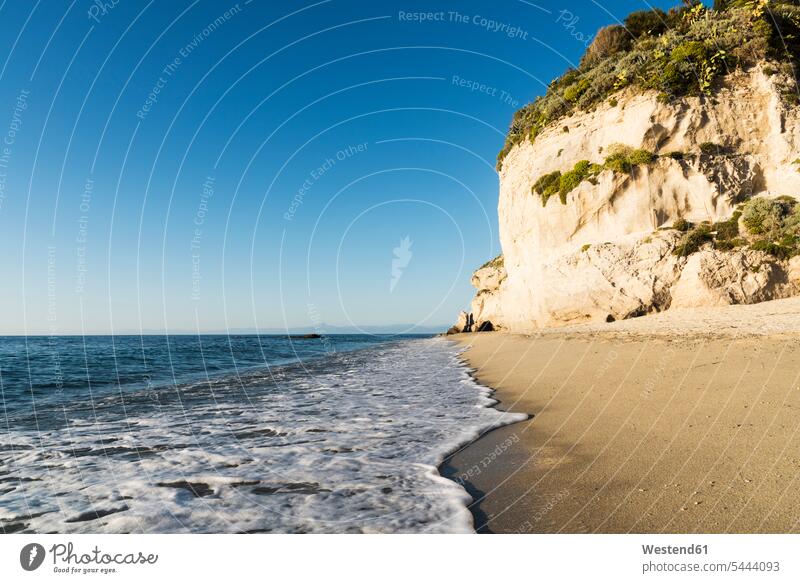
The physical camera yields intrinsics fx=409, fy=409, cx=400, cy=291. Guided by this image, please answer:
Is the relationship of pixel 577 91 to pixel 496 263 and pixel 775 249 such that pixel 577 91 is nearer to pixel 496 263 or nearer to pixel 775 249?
pixel 775 249

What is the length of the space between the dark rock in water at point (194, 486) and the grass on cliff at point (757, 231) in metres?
21.4

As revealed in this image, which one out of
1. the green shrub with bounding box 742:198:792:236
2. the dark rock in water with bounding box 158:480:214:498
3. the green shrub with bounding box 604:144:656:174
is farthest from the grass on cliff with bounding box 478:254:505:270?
the dark rock in water with bounding box 158:480:214:498

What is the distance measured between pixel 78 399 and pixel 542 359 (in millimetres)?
15106

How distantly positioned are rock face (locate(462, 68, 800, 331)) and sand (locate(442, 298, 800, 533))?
28.9 ft

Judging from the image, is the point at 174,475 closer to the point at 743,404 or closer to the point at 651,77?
the point at 743,404

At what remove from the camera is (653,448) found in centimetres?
488

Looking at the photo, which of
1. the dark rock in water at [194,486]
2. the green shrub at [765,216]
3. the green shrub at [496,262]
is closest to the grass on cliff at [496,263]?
the green shrub at [496,262]

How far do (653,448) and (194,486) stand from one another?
18.2 feet

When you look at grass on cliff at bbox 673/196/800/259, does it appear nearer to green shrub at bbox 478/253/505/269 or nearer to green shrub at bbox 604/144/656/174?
green shrub at bbox 604/144/656/174

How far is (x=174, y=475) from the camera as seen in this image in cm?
538

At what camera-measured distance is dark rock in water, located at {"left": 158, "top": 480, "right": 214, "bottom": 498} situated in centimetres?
474

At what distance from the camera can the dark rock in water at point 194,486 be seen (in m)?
4.74

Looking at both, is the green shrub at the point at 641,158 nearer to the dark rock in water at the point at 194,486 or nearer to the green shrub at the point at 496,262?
the dark rock in water at the point at 194,486

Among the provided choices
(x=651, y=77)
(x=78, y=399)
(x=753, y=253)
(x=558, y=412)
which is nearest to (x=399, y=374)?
(x=558, y=412)
